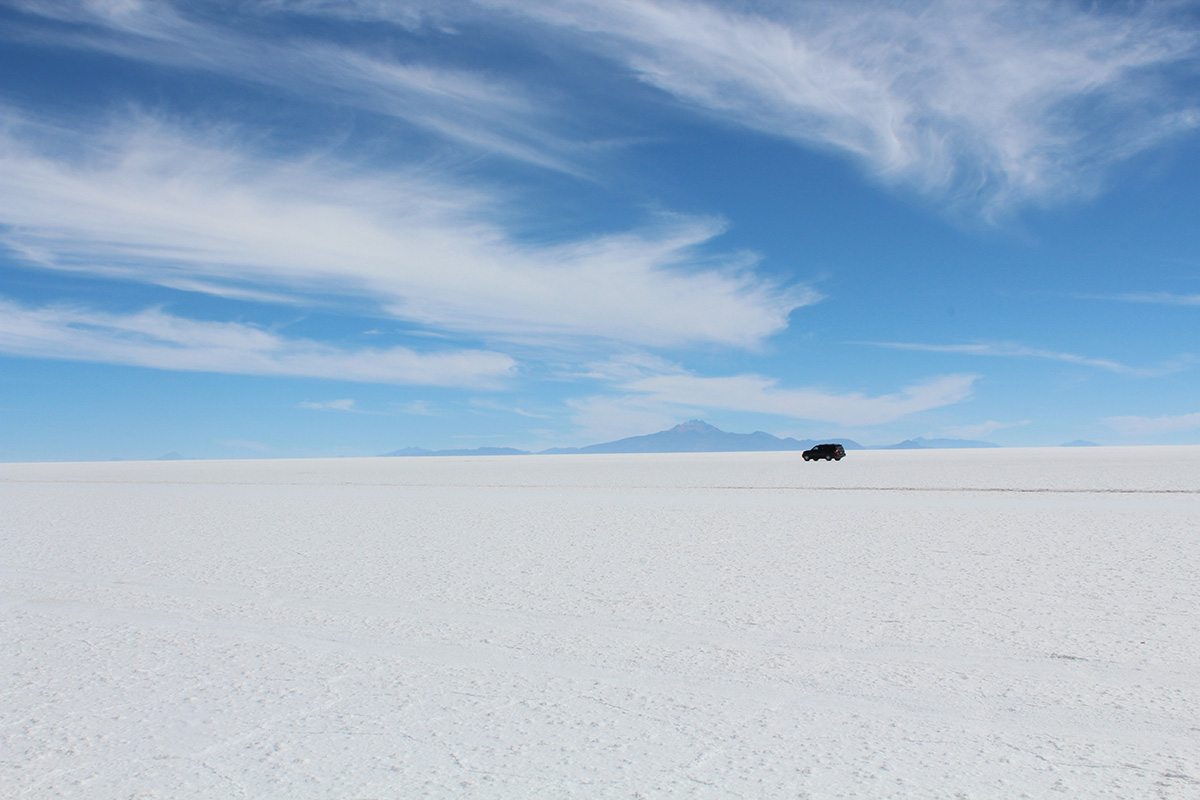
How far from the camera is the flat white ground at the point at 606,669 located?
3.96m

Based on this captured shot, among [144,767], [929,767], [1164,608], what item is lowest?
[144,767]

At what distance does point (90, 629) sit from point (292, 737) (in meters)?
3.82

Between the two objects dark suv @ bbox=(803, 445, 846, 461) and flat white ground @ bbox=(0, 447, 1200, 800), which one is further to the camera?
dark suv @ bbox=(803, 445, 846, 461)

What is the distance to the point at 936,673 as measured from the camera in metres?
5.46

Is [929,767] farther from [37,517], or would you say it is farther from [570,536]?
[37,517]

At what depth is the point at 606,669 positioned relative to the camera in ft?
18.6

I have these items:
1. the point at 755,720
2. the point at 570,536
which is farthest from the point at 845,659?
the point at 570,536

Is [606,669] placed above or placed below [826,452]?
below

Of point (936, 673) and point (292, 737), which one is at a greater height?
point (936, 673)

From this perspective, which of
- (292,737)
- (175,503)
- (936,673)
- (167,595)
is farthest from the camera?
(175,503)

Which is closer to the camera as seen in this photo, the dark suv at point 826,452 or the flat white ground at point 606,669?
the flat white ground at point 606,669

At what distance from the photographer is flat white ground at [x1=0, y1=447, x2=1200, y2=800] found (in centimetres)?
396

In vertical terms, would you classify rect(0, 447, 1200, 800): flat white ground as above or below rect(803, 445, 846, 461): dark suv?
below

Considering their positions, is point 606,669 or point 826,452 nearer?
point 606,669
